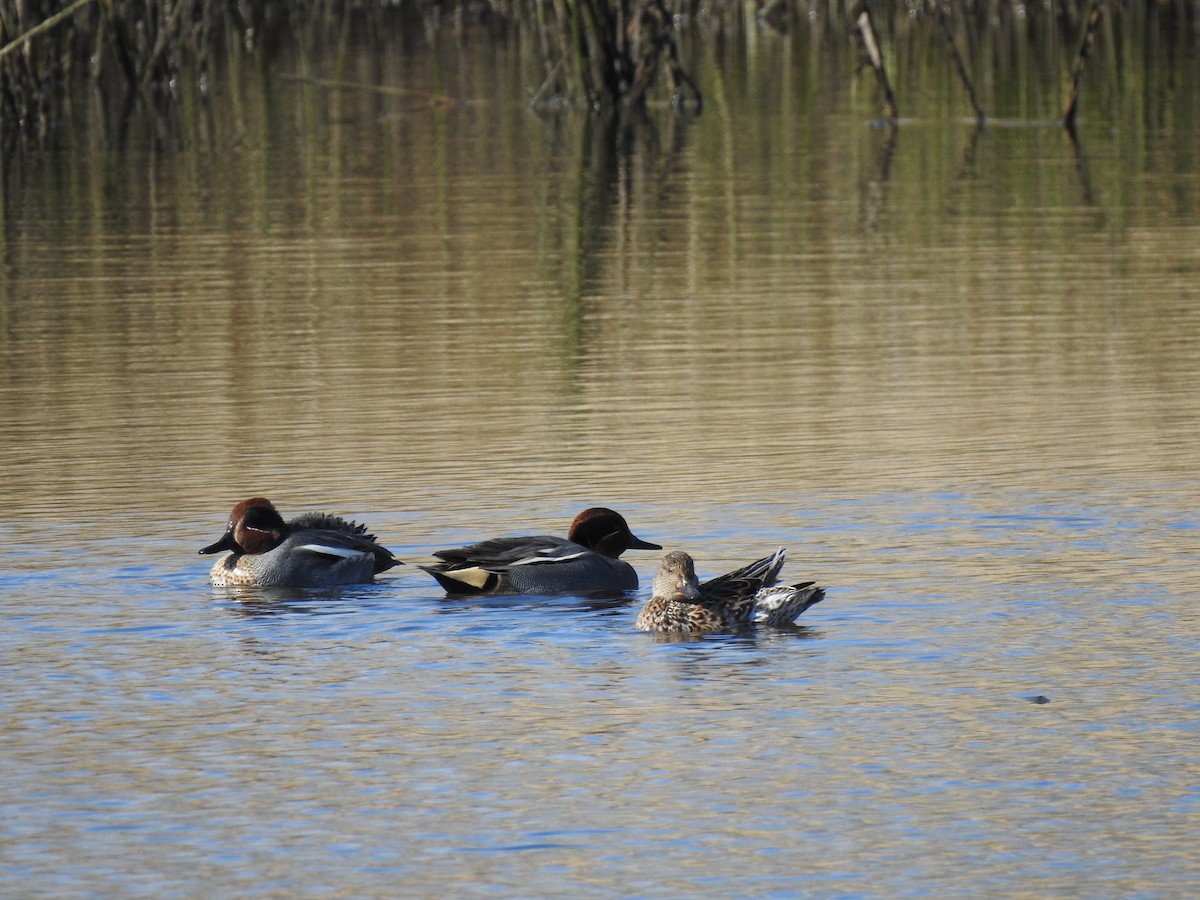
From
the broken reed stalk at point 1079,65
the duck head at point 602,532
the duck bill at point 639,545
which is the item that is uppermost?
the broken reed stalk at point 1079,65

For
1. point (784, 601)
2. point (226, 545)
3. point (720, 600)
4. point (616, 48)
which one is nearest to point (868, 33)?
point (616, 48)

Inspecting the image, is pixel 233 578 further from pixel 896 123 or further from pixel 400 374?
pixel 896 123

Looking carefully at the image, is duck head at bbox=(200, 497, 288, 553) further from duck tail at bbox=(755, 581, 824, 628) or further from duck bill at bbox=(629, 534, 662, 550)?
duck tail at bbox=(755, 581, 824, 628)

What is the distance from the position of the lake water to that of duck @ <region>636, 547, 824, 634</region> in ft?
0.46

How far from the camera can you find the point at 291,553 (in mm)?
8867

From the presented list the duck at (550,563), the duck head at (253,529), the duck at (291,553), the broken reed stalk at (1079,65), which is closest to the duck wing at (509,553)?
the duck at (550,563)

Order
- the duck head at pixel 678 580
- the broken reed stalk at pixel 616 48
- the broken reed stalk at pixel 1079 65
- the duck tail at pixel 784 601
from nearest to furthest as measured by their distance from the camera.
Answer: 1. the duck tail at pixel 784 601
2. the duck head at pixel 678 580
3. the broken reed stalk at pixel 1079 65
4. the broken reed stalk at pixel 616 48

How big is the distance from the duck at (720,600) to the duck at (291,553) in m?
1.24

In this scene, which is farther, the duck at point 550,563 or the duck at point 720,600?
the duck at point 550,563

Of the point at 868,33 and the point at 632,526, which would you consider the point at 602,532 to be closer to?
the point at 632,526

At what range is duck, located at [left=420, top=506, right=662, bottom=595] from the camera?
847cm

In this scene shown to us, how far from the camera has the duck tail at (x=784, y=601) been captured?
7793mm

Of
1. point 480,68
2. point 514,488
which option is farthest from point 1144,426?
point 480,68

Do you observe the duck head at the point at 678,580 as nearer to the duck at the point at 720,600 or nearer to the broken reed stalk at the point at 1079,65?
the duck at the point at 720,600
